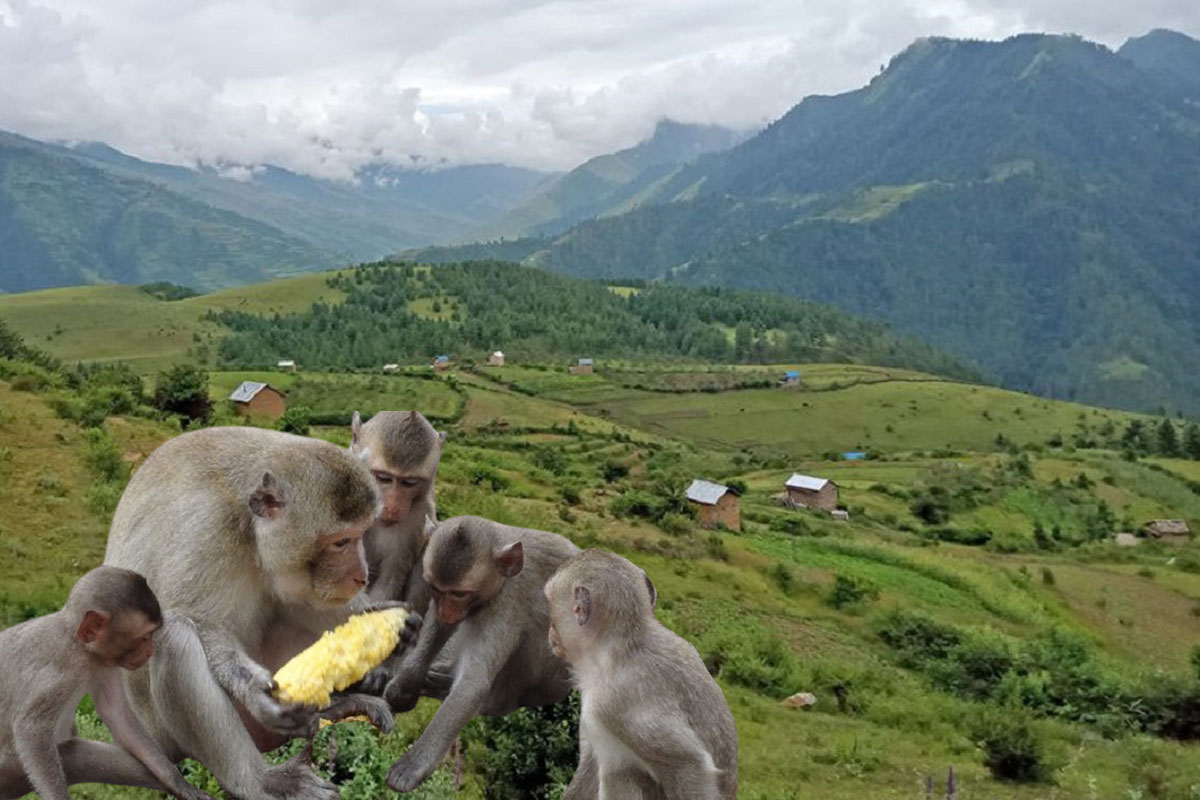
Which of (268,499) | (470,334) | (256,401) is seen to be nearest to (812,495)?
(256,401)

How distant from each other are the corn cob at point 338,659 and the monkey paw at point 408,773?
0.47m

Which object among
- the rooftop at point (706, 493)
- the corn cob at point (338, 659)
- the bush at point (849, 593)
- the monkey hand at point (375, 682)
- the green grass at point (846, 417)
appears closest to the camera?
the corn cob at point (338, 659)

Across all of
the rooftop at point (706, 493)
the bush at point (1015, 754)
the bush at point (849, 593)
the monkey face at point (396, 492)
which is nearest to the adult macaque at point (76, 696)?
the monkey face at point (396, 492)

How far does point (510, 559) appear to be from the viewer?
4.18 meters

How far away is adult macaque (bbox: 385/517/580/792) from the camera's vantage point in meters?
4.07

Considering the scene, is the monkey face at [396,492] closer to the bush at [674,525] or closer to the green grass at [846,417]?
the bush at [674,525]

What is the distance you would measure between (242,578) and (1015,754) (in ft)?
69.5

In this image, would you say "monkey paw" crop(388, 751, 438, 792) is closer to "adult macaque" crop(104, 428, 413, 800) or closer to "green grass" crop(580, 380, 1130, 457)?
"adult macaque" crop(104, 428, 413, 800)

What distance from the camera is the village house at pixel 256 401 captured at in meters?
57.4

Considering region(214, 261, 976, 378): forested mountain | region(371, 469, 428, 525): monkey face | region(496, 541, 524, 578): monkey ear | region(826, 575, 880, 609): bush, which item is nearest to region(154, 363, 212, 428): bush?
region(826, 575, 880, 609): bush

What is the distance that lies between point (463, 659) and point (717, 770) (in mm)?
1217

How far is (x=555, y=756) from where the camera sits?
765cm

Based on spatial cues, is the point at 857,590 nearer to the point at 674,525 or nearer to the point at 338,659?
the point at 674,525

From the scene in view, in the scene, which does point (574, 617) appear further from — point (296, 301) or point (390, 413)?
point (296, 301)
